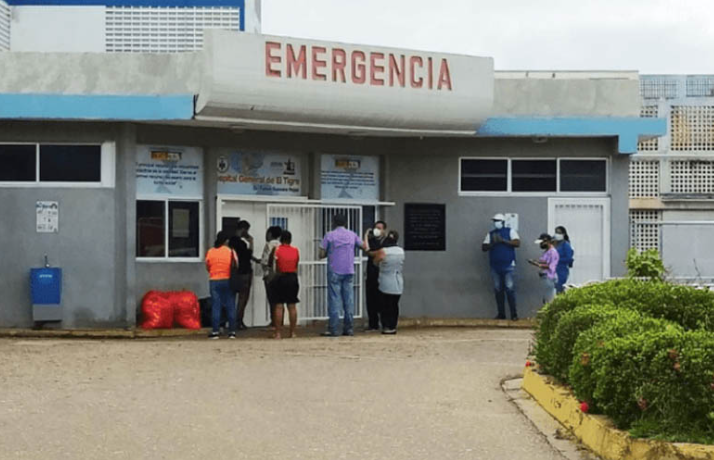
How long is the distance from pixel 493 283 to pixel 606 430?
13.8 metres

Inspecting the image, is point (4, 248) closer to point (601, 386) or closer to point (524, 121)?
point (524, 121)

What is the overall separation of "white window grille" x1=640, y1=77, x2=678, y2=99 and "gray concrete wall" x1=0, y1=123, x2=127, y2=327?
25884 mm

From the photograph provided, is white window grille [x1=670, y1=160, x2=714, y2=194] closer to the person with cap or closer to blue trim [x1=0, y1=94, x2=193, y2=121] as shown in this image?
the person with cap

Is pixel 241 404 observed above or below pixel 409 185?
below

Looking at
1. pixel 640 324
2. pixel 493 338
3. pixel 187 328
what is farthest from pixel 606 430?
pixel 187 328

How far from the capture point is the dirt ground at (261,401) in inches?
387

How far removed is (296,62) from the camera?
1998cm

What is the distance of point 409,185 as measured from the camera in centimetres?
2325

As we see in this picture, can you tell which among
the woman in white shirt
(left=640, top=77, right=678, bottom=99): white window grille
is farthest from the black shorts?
(left=640, top=77, right=678, bottom=99): white window grille

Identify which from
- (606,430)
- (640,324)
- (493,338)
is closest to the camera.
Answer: (606,430)

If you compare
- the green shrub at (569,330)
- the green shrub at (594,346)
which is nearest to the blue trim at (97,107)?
the green shrub at (569,330)

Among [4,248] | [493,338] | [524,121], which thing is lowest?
[493,338]

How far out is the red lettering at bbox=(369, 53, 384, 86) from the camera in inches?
816

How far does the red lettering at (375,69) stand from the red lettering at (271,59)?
5.58 feet
